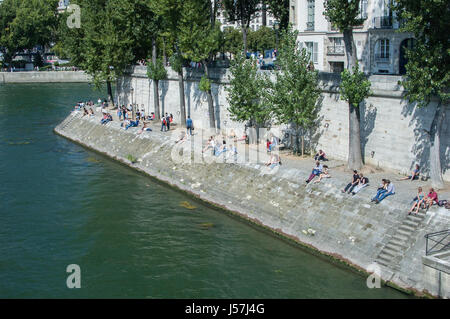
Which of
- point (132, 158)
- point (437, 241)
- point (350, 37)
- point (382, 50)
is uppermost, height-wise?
point (382, 50)

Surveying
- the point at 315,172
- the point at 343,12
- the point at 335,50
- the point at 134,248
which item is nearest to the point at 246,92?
the point at 315,172

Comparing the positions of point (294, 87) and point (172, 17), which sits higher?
point (172, 17)

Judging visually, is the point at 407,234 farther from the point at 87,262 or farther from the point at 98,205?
the point at 98,205

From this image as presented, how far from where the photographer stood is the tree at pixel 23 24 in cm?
10800

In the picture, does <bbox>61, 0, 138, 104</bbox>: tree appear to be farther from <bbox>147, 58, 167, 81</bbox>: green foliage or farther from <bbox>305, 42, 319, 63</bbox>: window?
<bbox>305, 42, 319, 63</bbox>: window

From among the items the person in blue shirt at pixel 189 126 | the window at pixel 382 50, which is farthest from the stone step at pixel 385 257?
the person in blue shirt at pixel 189 126

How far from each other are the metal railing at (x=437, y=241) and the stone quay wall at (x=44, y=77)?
303ft

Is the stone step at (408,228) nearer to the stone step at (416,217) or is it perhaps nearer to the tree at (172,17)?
the stone step at (416,217)

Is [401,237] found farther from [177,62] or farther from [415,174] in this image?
[177,62]

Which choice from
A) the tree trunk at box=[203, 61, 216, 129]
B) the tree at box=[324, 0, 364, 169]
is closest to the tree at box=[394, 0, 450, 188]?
the tree at box=[324, 0, 364, 169]

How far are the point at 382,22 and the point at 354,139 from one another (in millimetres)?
12322

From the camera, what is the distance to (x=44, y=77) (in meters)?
105

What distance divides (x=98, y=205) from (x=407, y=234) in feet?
59.3

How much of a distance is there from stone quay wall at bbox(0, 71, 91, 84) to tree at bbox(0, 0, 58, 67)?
294 inches
